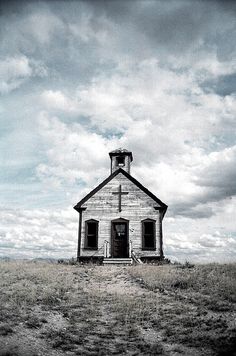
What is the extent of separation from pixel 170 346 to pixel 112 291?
19.5ft

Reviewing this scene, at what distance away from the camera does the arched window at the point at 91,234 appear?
77.0ft

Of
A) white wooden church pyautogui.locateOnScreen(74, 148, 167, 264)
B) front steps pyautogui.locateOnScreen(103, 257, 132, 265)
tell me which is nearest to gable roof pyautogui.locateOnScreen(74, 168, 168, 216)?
white wooden church pyautogui.locateOnScreen(74, 148, 167, 264)

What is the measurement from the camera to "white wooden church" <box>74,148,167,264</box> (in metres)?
23.1

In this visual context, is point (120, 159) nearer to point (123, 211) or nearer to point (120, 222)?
point (123, 211)

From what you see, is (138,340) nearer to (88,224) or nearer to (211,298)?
(211,298)

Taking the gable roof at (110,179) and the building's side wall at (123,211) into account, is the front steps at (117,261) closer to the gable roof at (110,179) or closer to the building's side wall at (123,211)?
the building's side wall at (123,211)

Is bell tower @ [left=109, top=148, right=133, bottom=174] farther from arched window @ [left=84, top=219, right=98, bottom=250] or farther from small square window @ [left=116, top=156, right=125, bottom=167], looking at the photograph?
arched window @ [left=84, top=219, right=98, bottom=250]

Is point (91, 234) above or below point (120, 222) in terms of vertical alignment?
below

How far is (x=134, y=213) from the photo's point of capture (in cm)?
2384

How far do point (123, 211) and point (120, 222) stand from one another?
0.84 m

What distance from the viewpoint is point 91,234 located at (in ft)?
78.0

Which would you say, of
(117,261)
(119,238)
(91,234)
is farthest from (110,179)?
(117,261)

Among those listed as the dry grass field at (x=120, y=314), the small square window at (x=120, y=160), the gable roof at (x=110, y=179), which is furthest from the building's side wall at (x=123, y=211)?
the dry grass field at (x=120, y=314)

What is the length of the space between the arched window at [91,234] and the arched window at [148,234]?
11.4 ft
